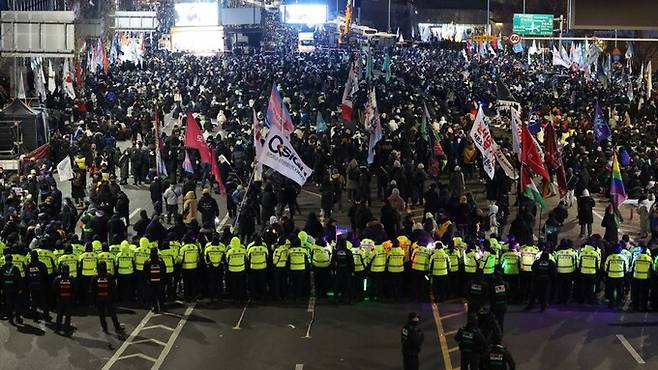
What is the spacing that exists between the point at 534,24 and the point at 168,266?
52877 mm

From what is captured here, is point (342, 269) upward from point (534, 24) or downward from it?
downward

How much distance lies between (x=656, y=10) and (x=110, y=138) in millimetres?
22850

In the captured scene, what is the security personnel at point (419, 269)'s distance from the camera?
2089cm

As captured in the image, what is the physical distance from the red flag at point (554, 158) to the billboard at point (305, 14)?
82.7 metres

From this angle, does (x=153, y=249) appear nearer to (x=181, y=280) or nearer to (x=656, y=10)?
(x=181, y=280)

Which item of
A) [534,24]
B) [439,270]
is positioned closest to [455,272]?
[439,270]

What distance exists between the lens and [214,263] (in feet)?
67.8

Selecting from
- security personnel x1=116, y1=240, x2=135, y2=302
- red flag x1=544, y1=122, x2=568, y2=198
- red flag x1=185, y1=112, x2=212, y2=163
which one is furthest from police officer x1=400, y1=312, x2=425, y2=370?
red flag x1=185, y1=112, x2=212, y2=163

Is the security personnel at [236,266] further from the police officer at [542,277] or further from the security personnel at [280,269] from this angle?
the police officer at [542,277]

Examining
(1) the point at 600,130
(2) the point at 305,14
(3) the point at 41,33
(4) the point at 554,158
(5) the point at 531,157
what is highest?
(2) the point at 305,14

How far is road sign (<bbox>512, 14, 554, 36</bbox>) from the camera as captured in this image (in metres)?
68.9

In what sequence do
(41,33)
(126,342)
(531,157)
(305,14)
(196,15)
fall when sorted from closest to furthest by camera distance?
(126,342) < (531,157) < (41,33) < (196,15) < (305,14)

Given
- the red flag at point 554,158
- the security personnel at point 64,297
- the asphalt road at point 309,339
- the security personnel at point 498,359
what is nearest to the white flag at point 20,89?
the red flag at point 554,158

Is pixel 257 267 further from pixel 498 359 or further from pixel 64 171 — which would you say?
pixel 64 171
